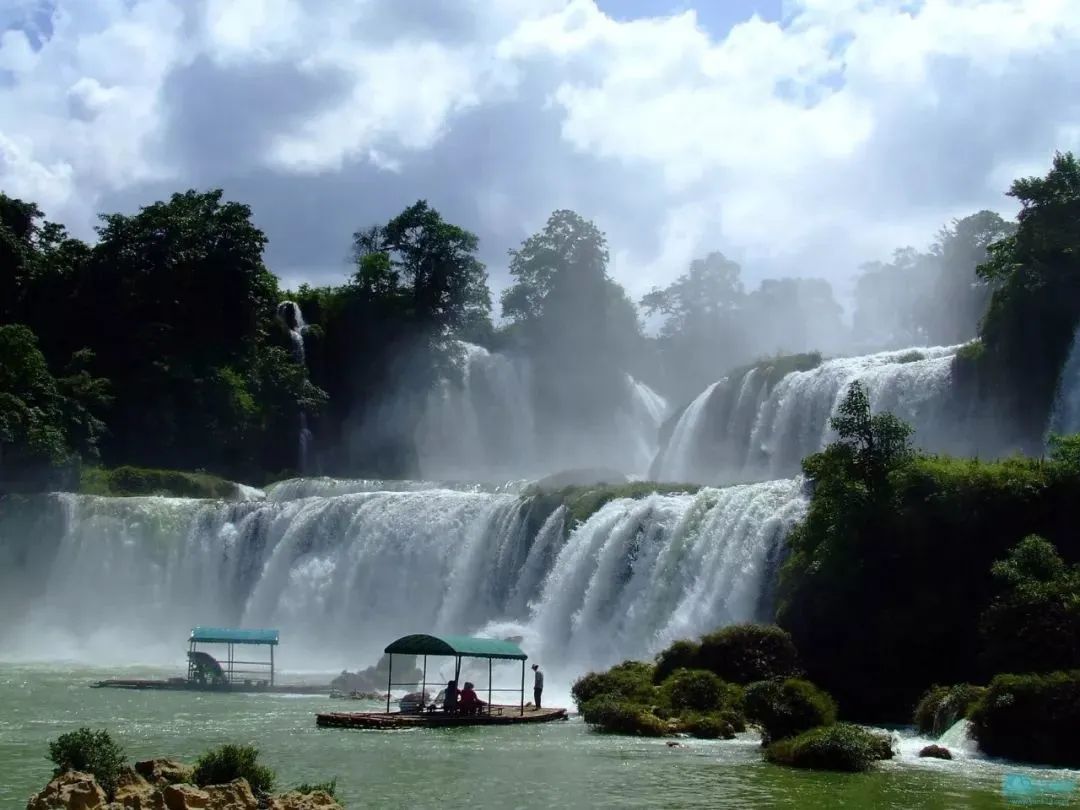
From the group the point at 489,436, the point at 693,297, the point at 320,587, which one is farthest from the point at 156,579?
the point at 693,297

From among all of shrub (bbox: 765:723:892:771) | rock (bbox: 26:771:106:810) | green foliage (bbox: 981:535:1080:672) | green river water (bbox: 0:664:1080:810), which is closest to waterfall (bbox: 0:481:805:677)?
green foliage (bbox: 981:535:1080:672)

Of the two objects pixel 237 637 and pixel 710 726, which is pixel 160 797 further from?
pixel 237 637

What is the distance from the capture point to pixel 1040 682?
20562 mm

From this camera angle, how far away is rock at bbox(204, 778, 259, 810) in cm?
1316

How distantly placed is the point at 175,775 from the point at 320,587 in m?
30.8

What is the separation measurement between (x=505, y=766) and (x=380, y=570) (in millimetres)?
25717

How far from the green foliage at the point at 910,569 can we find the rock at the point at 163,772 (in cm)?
1526

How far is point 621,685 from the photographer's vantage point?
2694 cm

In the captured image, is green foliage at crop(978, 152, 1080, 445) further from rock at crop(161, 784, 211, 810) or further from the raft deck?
rock at crop(161, 784, 211, 810)

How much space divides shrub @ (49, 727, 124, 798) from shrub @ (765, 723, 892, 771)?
10.3 metres

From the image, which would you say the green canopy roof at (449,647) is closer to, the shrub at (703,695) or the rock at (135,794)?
the shrub at (703,695)

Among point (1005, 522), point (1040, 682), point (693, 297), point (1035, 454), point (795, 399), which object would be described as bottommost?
point (1040, 682)

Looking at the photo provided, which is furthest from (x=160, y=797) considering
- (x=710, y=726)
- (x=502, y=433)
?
(x=502, y=433)

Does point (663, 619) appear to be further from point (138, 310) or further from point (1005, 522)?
point (138, 310)
